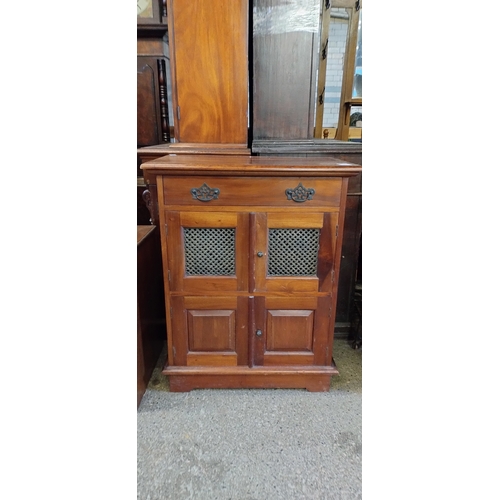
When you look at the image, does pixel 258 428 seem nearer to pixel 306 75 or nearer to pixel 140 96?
pixel 306 75

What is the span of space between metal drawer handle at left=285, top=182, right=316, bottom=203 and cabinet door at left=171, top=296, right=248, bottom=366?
18.3 inches

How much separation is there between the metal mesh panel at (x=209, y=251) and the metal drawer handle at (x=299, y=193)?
0.26 m

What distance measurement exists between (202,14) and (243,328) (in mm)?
1419

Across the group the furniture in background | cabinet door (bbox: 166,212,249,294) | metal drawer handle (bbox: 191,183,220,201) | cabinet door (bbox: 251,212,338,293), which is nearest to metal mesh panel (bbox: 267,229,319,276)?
cabinet door (bbox: 251,212,338,293)

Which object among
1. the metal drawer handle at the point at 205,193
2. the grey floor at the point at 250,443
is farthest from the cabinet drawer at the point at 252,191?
the grey floor at the point at 250,443

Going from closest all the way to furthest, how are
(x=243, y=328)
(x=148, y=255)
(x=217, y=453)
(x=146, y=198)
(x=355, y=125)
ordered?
(x=217, y=453) < (x=243, y=328) < (x=148, y=255) < (x=146, y=198) < (x=355, y=125)

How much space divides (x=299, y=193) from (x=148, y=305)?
884 millimetres

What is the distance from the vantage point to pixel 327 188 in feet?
3.98

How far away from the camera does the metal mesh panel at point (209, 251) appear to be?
4.18 ft

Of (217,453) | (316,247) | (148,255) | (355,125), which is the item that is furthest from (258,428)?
(355,125)

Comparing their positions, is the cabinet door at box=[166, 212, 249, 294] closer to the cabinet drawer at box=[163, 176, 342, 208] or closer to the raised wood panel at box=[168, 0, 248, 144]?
the cabinet drawer at box=[163, 176, 342, 208]

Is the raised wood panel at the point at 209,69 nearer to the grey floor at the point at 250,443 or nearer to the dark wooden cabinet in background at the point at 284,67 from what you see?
the dark wooden cabinet in background at the point at 284,67

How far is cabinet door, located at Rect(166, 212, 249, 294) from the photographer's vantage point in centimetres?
124

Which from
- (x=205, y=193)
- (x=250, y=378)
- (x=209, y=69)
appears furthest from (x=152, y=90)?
(x=250, y=378)
